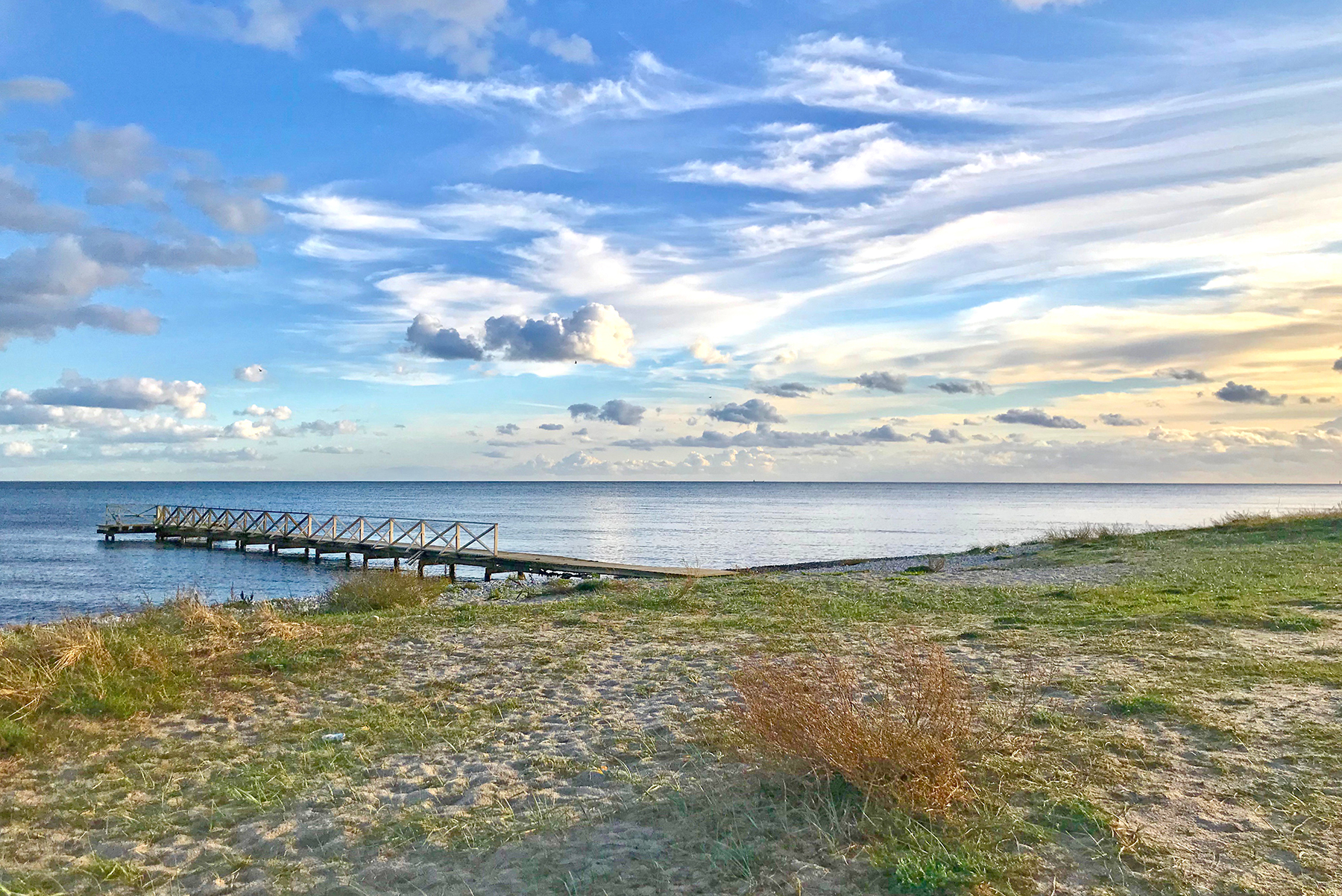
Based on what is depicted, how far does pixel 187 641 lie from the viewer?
9.88 m

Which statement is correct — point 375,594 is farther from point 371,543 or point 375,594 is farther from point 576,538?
point 576,538

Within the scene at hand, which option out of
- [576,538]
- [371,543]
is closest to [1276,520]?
[371,543]

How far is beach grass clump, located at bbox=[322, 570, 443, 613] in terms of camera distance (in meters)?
14.5

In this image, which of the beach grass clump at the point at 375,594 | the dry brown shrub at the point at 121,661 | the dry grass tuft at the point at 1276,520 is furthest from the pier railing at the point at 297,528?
the dry grass tuft at the point at 1276,520

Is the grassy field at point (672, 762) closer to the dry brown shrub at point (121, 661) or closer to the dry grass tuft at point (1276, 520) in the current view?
the dry brown shrub at point (121, 661)

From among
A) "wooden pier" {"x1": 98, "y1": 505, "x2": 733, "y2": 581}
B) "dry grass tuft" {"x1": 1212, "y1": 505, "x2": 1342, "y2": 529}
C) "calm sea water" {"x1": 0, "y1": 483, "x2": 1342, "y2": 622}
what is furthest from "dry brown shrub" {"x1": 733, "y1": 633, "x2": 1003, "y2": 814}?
"dry grass tuft" {"x1": 1212, "y1": 505, "x2": 1342, "y2": 529}

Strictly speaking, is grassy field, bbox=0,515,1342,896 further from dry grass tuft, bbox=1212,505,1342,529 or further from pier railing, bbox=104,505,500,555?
pier railing, bbox=104,505,500,555

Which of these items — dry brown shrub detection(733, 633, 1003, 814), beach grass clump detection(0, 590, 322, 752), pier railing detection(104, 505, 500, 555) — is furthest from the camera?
pier railing detection(104, 505, 500, 555)

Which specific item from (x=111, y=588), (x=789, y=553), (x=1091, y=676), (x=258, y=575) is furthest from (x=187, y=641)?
(x=789, y=553)

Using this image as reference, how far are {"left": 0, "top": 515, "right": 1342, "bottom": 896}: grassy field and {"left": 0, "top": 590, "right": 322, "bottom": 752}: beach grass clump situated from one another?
3 cm

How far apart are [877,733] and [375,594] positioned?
11.7 metres

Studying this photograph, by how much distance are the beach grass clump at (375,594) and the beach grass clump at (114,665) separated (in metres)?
3.51

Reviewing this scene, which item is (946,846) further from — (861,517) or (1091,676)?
(861,517)

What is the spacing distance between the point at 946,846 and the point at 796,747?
40.7 inches
